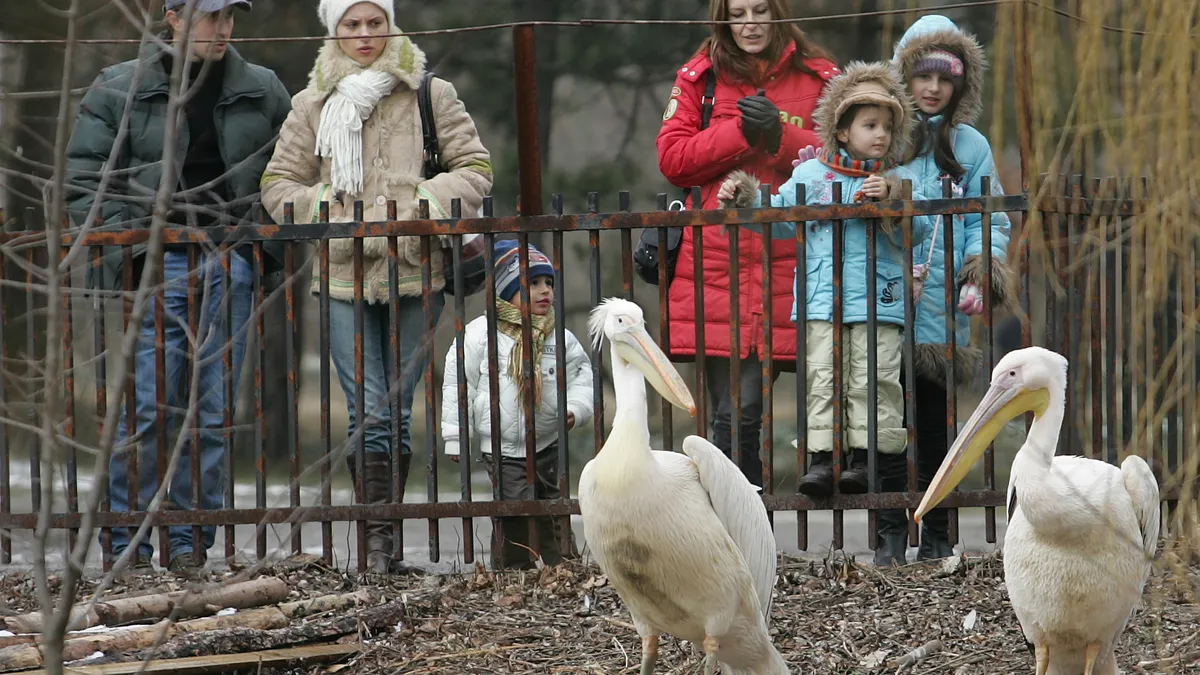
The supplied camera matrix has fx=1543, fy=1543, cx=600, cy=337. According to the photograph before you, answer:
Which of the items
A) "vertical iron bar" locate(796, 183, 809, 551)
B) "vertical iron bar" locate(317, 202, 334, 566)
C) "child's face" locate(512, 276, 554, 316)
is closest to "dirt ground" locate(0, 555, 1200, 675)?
"vertical iron bar" locate(317, 202, 334, 566)

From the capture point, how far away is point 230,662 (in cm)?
497

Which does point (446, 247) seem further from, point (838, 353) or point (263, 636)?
point (263, 636)

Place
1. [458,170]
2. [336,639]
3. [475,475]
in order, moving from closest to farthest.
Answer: [336,639]
[458,170]
[475,475]

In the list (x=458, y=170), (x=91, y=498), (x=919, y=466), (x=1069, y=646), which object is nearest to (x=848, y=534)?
(x=919, y=466)

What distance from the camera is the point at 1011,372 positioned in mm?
4773

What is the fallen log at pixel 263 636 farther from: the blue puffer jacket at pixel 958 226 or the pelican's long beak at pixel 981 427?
the blue puffer jacket at pixel 958 226

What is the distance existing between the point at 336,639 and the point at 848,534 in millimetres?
Result: 5069

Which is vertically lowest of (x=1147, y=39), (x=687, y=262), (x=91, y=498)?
(x=91, y=498)

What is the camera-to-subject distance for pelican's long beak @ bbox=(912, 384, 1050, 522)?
188 inches

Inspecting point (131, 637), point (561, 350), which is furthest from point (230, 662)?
point (561, 350)

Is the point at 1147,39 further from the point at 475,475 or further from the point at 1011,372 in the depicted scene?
the point at 475,475

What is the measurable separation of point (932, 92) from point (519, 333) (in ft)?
6.52

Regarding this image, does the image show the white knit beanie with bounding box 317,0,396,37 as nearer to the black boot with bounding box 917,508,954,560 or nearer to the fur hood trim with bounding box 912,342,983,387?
the fur hood trim with bounding box 912,342,983,387

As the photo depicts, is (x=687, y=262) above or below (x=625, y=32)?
below
